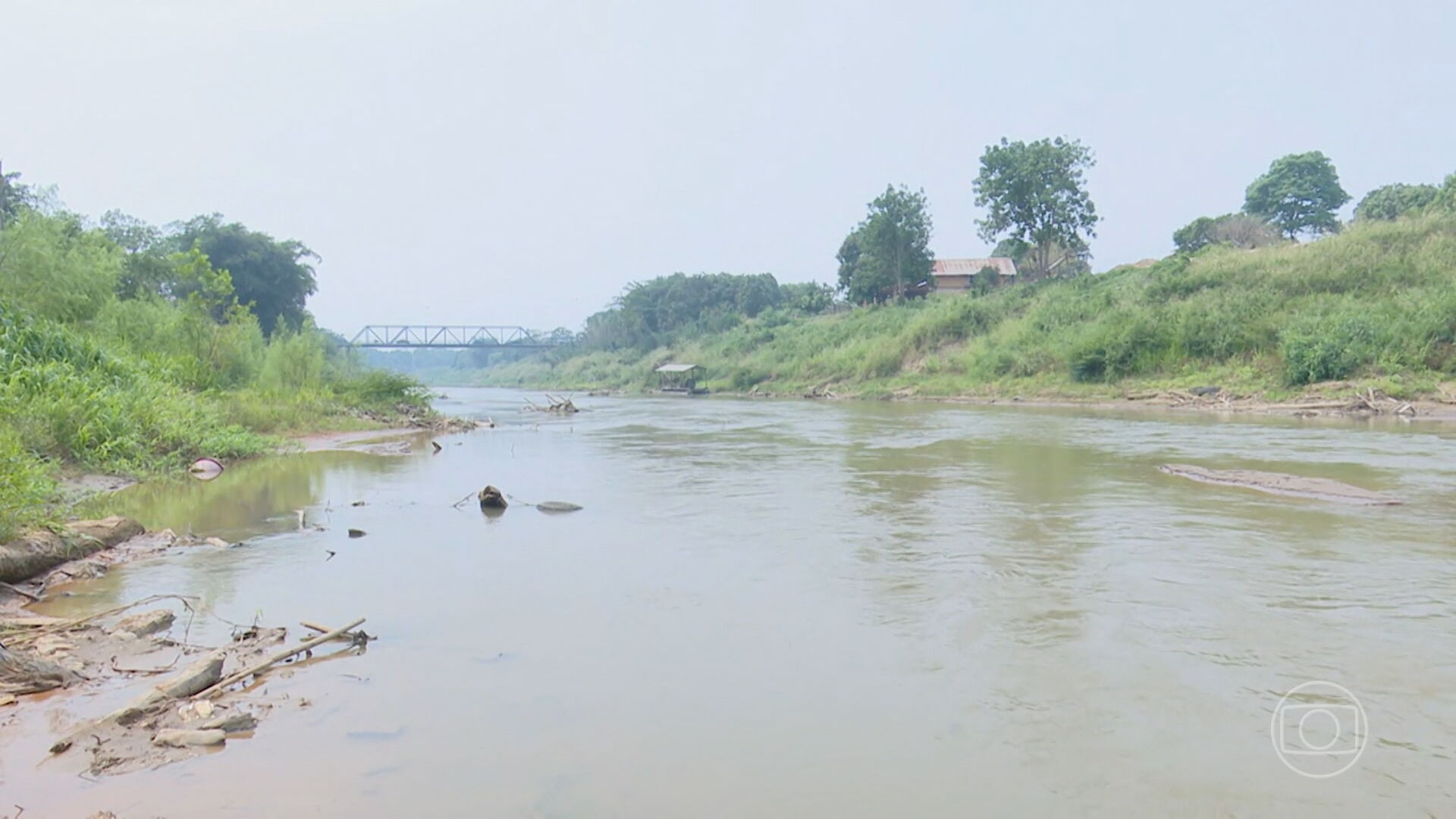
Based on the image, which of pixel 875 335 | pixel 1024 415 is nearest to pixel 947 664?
pixel 1024 415

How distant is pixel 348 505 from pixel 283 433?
29.0 ft

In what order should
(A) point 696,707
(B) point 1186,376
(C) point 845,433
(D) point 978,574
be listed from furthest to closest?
(B) point 1186,376
(C) point 845,433
(D) point 978,574
(A) point 696,707

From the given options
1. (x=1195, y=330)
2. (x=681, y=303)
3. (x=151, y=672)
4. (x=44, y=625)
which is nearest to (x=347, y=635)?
(x=151, y=672)

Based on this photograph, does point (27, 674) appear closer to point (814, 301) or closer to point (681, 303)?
point (814, 301)

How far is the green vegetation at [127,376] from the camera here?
1099 cm

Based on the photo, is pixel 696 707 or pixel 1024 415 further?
pixel 1024 415

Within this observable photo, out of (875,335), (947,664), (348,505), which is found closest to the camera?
(947,664)

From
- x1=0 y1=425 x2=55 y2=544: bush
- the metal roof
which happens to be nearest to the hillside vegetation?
the metal roof

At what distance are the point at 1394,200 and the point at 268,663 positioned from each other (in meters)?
57.7

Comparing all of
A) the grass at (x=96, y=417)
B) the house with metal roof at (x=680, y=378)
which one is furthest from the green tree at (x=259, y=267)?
the grass at (x=96, y=417)

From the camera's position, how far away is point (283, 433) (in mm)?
18125

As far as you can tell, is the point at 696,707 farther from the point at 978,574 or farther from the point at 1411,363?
the point at 1411,363

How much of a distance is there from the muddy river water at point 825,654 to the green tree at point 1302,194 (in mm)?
49246

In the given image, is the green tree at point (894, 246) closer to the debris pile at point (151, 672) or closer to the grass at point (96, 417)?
the grass at point (96, 417)
